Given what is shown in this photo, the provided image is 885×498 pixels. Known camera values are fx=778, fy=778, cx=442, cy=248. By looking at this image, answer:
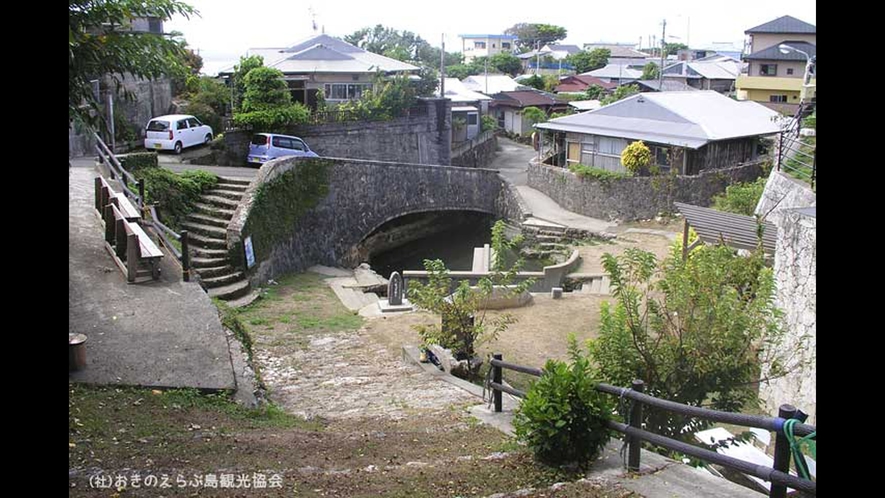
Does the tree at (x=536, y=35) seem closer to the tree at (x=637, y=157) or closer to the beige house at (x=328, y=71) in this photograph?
the beige house at (x=328, y=71)

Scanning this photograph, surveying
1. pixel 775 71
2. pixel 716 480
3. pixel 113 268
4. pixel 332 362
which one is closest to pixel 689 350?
pixel 716 480

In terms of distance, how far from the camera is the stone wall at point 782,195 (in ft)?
56.3

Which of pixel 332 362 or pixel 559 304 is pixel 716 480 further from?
pixel 559 304

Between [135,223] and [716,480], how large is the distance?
34.0 feet

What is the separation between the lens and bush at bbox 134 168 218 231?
693 inches

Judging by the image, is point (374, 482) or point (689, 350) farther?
point (689, 350)

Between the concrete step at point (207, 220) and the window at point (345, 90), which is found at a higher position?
the window at point (345, 90)

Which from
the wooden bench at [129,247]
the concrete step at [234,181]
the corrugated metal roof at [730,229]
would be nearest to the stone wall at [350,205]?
the concrete step at [234,181]

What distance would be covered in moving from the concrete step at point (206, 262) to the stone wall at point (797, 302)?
11.0m

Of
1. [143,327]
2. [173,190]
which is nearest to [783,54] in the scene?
[173,190]

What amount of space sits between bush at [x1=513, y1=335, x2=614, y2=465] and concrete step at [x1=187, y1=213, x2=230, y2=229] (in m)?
13.5
